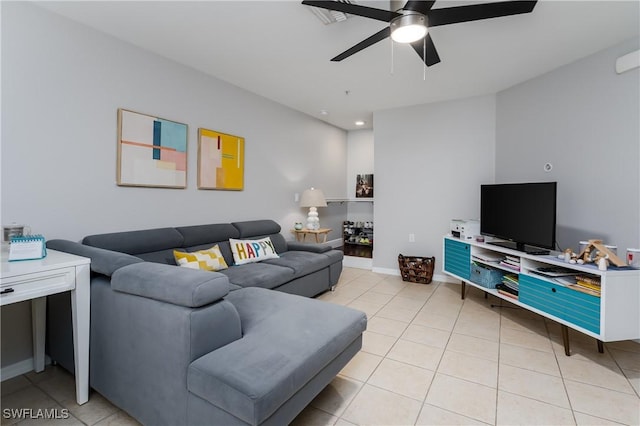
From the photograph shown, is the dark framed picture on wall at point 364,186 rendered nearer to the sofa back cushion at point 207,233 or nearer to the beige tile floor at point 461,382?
the sofa back cushion at point 207,233

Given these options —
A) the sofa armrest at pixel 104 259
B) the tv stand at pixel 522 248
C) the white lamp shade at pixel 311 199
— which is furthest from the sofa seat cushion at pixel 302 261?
the tv stand at pixel 522 248

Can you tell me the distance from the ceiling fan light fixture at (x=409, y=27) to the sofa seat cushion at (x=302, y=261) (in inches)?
84.2

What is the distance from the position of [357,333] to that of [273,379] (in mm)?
711

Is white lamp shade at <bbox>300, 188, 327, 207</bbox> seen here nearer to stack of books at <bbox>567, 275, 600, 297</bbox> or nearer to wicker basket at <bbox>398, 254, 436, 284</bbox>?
wicker basket at <bbox>398, 254, 436, 284</bbox>

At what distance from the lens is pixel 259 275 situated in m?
2.68

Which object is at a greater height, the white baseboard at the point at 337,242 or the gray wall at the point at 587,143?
the gray wall at the point at 587,143

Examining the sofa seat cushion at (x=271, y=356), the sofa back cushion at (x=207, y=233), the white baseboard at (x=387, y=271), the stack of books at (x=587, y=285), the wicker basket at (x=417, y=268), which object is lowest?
the white baseboard at (x=387, y=271)

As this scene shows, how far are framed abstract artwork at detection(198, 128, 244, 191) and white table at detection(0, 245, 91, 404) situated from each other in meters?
1.57

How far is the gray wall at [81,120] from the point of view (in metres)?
2.00

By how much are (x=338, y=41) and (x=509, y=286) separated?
2.67 metres

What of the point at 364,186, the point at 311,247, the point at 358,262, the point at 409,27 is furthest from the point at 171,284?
the point at 364,186

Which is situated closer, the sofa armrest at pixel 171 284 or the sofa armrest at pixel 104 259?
the sofa armrest at pixel 171 284

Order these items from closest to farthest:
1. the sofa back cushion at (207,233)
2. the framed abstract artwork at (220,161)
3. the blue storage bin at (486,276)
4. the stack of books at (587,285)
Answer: the stack of books at (587,285), the sofa back cushion at (207,233), the blue storage bin at (486,276), the framed abstract artwork at (220,161)

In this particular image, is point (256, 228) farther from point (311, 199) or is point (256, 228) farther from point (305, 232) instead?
point (311, 199)
